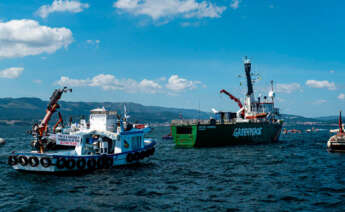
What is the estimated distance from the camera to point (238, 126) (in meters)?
64.9

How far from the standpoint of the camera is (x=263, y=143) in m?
72.2

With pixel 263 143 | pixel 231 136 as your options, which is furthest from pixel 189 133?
pixel 263 143

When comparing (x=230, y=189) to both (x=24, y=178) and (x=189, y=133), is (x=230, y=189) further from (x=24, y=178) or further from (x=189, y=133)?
(x=189, y=133)

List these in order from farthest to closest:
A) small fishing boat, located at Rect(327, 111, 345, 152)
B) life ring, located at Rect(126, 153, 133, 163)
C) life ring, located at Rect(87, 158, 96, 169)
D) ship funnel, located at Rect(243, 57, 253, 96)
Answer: ship funnel, located at Rect(243, 57, 253, 96) → small fishing boat, located at Rect(327, 111, 345, 152) → life ring, located at Rect(126, 153, 133, 163) → life ring, located at Rect(87, 158, 96, 169)

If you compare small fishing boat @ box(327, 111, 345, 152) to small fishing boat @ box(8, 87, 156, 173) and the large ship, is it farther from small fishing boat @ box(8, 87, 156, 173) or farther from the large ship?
small fishing boat @ box(8, 87, 156, 173)

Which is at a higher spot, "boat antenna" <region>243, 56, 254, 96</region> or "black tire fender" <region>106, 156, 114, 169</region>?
"boat antenna" <region>243, 56, 254, 96</region>

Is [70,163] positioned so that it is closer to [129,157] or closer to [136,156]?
[129,157]

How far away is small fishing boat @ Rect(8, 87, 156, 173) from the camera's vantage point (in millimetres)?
30203

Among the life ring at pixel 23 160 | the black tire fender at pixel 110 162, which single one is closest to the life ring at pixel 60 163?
the life ring at pixel 23 160

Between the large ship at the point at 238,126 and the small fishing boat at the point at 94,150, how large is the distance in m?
21.7

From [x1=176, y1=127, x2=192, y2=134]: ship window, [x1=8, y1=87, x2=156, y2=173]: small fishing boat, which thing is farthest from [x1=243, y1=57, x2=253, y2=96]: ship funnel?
[x1=8, y1=87, x2=156, y2=173]: small fishing boat

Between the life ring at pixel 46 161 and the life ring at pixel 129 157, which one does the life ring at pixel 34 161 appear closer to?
the life ring at pixel 46 161

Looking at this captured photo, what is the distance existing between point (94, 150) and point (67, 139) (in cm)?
400

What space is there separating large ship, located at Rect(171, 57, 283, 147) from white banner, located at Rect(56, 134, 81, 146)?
29.3 metres
